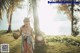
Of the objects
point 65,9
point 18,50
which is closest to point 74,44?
point 65,9

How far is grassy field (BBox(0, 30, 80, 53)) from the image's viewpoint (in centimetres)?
342

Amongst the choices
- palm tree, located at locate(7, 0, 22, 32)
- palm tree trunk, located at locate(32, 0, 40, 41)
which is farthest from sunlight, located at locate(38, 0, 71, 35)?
palm tree, located at locate(7, 0, 22, 32)

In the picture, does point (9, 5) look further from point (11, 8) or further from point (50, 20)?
point (50, 20)

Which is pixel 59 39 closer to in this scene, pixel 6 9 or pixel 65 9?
pixel 65 9

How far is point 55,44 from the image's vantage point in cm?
342

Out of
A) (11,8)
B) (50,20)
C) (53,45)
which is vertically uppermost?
(11,8)

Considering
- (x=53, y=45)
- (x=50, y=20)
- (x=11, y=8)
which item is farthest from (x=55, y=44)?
(x=11, y=8)

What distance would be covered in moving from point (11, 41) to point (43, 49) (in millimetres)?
340

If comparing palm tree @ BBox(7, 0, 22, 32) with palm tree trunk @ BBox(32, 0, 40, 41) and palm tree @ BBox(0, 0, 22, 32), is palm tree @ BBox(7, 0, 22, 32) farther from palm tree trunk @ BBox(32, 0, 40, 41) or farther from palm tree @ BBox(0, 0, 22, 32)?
palm tree trunk @ BBox(32, 0, 40, 41)

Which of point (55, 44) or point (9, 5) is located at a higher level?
point (9, 5)

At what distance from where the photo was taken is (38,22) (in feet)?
11.2

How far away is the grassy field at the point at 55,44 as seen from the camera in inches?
134

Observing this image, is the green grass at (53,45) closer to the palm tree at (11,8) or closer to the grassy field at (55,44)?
the grassy field at (55,44)

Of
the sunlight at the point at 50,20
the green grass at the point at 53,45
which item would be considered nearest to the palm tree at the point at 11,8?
the green grass at the point at 53,45
